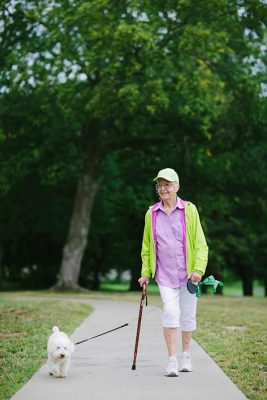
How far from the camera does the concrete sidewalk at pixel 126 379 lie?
6.34 metres

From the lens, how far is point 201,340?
10.7 meters

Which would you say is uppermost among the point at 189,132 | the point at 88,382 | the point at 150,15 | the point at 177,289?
the point at 150,15

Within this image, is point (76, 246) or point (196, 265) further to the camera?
point (76, 246)

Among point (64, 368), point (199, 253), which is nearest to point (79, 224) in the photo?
point (199, 253)

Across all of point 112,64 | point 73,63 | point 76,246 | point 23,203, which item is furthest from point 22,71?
point 23,203

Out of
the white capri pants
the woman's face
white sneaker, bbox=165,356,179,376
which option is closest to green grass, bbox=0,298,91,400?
white sneaker, bbox=165,356,179,376

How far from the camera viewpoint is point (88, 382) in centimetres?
703

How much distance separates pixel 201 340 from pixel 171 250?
10.9ft

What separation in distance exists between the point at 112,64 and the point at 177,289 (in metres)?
16.0

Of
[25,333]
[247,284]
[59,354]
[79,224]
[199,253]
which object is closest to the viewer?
[59,354]

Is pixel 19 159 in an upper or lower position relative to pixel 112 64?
lower

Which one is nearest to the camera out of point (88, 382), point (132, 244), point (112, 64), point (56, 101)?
point (88, 382)

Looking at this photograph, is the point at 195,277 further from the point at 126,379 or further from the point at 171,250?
the point at 126,379

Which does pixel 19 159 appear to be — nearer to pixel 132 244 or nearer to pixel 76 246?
pixel 76 246
